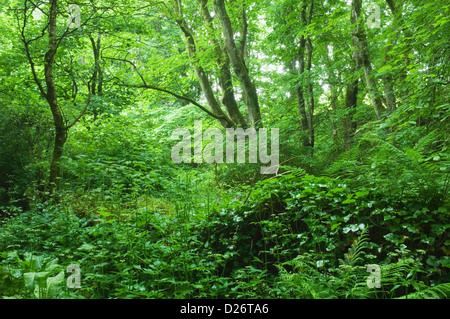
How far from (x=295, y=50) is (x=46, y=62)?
18.0 ft

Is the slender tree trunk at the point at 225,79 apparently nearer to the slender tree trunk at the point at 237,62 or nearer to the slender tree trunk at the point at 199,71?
the slender tree trunk at the point at 199,71

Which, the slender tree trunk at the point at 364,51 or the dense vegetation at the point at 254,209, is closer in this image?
the dense vegetation at the point at 254,209

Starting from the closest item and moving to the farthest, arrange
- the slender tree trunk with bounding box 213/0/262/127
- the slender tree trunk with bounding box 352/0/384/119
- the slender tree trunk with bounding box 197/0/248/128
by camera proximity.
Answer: the slender tree trunk with bounding box 352/0/384/119
the slender tree trunk with bounding box 213/0/262/127
the slender tree trunk with bounding box 197/0/248/128

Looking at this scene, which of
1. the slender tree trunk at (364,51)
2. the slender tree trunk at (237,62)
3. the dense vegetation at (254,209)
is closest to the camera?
the dense vegetation at (254,209)

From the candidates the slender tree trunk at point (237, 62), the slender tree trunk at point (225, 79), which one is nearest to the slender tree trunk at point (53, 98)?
the slender tree trunk at point (237, 62)

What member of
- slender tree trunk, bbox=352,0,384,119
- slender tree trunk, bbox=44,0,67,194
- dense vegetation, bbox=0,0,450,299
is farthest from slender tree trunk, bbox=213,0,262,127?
slender tree trunk, bbox=44,0,67,194

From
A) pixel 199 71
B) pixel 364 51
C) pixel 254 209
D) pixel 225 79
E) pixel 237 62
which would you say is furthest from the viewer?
pixel 199 71

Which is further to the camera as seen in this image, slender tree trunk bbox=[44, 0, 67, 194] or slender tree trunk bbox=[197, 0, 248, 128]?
slender tree trunk bbox=[197, 0, 248, 128]

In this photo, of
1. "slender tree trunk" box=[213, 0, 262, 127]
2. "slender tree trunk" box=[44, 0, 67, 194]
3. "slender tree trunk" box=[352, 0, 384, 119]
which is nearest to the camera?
"slender tree trunk" box=[44, 0, 67, 194]

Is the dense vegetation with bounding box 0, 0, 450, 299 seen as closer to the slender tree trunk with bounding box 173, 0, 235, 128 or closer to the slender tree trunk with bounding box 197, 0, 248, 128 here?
the slender tree trunk with bounding box 197, 0, 248, 128

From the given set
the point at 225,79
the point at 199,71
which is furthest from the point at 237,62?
the point at 199,71

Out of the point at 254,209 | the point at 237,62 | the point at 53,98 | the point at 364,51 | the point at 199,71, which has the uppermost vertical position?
the point at 199,71

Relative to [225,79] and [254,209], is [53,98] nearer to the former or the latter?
[254,209]

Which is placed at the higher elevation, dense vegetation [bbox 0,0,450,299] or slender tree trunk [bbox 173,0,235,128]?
slender tree trunk [bbox 173,0,235,128]
